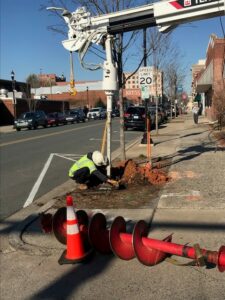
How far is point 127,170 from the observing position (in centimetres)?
1018

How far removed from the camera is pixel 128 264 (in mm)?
5387

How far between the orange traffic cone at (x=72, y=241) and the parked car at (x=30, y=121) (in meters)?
37.7

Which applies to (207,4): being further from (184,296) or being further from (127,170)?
(184,296)

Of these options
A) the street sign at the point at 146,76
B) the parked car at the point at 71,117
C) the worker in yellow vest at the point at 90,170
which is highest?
the street sign at the point at 146,76

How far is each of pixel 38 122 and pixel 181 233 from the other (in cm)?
3891

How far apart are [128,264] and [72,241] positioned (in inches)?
28.6

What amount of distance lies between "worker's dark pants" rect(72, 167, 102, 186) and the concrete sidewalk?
66 cm

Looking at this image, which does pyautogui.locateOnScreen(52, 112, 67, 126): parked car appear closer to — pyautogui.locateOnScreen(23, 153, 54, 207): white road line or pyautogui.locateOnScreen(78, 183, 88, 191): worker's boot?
pyautogui.locateOnScreen(23, 153, 54, 207): white road line

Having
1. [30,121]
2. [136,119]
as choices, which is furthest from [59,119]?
[136,119]

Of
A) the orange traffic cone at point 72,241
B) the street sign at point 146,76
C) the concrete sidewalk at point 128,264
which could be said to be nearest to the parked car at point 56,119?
the street sign at point 146,76

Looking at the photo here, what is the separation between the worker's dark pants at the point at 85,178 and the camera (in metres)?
9.01

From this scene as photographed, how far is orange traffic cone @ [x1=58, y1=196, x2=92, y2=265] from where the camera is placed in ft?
18.0

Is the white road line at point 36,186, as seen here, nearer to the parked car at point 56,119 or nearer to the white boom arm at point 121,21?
the white boom arm at point 121,21

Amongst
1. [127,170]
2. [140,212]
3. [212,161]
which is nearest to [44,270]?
[140,212]
